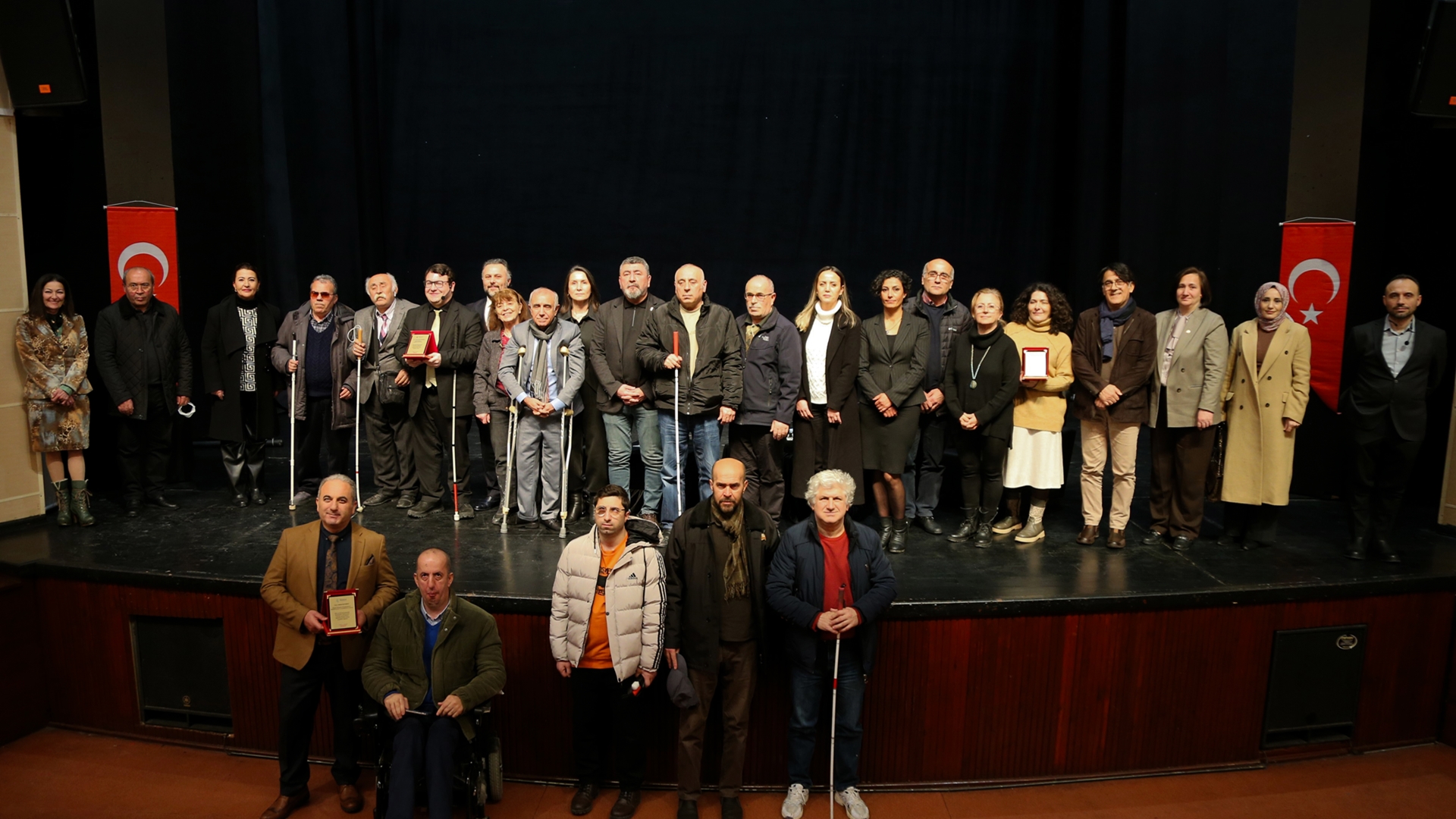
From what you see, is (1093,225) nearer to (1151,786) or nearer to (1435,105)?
(1435,105)

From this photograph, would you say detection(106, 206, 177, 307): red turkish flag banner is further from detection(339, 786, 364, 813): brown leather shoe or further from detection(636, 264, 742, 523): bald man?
detection(339, 786, 364, 813): brown leather shoe

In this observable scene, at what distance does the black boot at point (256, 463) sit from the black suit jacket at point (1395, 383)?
5746 mm

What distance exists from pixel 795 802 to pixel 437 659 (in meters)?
1.43

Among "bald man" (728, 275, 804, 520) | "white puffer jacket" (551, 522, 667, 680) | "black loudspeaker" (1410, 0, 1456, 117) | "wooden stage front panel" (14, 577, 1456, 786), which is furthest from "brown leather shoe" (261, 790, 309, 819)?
"black loudspeaker" (1410, 0, 1456, 117)

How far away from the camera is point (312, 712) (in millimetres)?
3500

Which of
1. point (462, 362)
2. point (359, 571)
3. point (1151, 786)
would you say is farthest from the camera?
point (462, 362)

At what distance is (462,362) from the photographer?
5.02 meters

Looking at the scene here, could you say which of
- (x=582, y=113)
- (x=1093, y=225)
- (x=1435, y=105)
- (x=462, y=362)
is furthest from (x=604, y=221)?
(x=1435, y=105)

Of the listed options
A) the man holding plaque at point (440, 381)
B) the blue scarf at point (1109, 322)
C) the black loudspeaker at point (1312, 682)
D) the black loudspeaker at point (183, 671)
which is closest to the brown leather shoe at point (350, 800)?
the black loudspeaker at point (183, 671)

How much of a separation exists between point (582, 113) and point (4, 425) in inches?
166

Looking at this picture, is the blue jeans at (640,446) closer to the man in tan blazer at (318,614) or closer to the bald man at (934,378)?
the bald man at (934,378)

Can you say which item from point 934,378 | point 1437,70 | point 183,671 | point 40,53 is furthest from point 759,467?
point 40,53

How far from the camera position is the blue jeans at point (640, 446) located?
4.72 meters

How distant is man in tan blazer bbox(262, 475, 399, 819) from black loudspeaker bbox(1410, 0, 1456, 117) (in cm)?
531
